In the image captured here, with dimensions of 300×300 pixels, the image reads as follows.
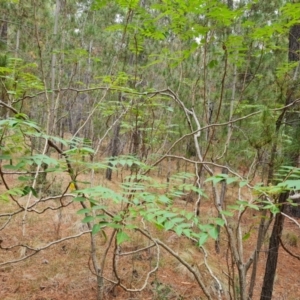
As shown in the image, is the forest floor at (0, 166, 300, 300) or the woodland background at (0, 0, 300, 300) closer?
the woodland background at (0, 0, 300, 300)

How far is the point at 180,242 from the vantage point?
22.1ft

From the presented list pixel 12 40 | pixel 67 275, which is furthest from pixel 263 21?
pixel 12 40

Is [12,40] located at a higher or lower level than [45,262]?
higher

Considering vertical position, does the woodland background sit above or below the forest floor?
above

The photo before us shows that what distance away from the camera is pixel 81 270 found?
16.5 ft

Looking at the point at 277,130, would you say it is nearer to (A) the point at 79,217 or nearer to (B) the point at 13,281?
(B) the point at 13,281

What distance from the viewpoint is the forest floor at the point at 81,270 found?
4470mm

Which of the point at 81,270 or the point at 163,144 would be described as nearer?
the point at 163,144

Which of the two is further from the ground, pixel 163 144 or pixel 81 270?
pixel 163 144

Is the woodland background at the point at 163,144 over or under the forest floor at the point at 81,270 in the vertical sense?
over

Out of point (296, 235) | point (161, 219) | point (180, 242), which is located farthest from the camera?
point (296, 235)

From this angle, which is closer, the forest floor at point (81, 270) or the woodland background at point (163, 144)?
the woodland background at point (163, 144)

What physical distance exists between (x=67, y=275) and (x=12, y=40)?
767 cm

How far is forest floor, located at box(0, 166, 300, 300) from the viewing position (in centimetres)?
447
